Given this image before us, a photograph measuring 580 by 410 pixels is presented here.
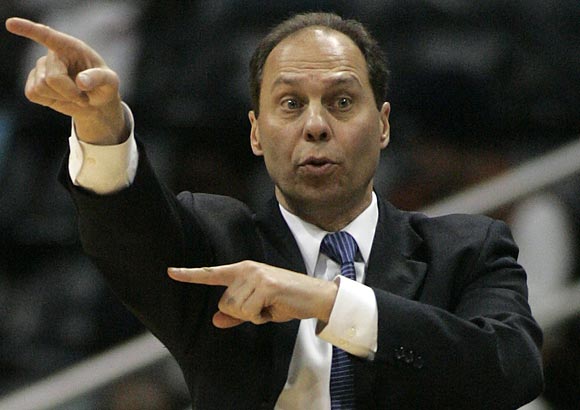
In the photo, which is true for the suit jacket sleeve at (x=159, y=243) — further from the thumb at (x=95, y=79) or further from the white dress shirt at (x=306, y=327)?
the thumb at (x=95, y=79)

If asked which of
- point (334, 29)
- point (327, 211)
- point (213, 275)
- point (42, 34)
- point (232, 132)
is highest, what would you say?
point (42, 34)

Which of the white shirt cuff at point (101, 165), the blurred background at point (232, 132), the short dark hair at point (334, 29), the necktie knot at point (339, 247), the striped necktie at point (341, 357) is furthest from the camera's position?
the blurred background at point (232, 132)

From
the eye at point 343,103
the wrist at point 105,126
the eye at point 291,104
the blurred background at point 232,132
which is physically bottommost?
the blurred background at point 232,132

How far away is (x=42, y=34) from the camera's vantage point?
1.39 metres

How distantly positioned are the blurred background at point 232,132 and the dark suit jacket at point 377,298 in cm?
91

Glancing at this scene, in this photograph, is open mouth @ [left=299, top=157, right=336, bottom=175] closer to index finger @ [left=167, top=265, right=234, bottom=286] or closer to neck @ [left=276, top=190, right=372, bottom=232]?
neck @ [left=276, top=190, right=372, bottom=232]

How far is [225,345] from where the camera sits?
5.39ft

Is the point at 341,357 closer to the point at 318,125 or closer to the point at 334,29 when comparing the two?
the point at 318,125

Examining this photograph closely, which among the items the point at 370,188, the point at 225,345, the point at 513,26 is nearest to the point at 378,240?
the point at 370,188

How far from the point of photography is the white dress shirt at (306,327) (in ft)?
4.86

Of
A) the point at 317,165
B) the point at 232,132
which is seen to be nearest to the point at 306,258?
the point at 317,165

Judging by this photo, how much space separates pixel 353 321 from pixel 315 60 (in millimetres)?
490

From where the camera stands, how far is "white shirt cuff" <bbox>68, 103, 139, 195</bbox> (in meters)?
1.47

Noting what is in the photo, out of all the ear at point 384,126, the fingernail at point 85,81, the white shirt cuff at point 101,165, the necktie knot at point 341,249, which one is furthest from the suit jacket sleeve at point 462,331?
the fingernail at point 85,81
